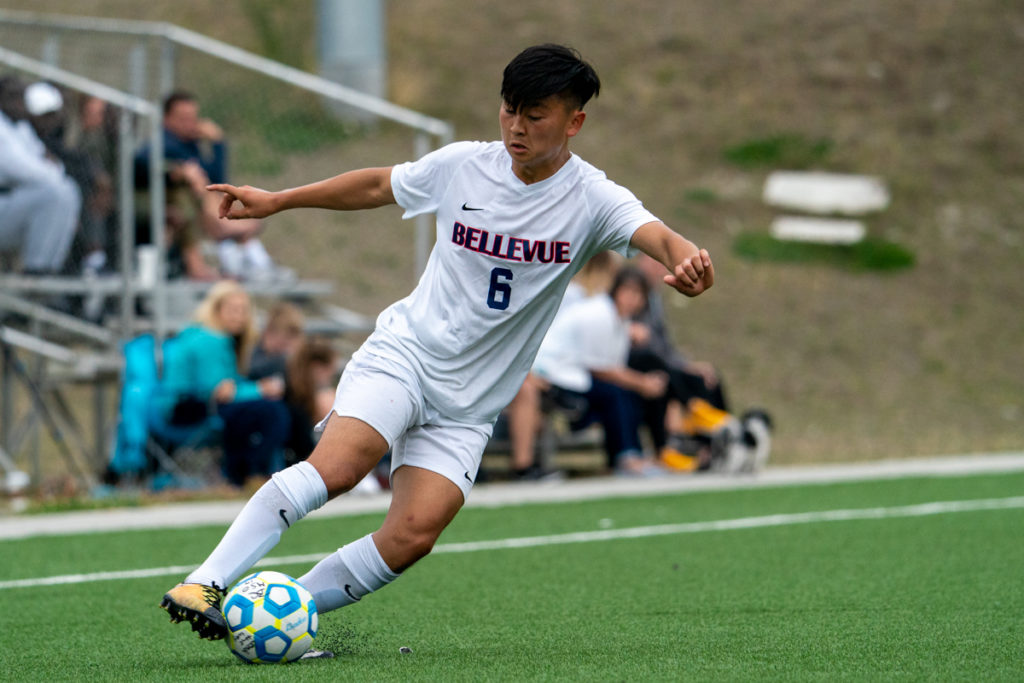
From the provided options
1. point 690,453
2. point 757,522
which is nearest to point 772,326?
point 690,453

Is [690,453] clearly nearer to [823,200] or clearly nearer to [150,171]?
[150,171]

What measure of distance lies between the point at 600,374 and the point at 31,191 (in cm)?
440

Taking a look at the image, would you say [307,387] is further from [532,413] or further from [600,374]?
[600,374]

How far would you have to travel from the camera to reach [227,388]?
984 cm

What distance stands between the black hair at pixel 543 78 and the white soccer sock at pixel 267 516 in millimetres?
1347

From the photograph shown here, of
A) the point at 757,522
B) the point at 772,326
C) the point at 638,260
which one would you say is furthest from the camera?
the point at 772,326

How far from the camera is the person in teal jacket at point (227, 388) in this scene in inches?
388

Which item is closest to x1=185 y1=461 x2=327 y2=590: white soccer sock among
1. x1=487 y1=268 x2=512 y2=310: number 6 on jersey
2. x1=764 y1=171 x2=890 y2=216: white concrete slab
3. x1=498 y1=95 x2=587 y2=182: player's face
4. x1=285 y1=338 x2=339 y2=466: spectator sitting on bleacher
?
x1=487 y1=268 x2=512 y2=310: number 6 on jersey

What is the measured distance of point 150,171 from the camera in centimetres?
1046

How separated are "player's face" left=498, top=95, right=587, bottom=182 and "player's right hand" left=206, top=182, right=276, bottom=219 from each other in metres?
0.82

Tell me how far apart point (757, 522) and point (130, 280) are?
4626mm

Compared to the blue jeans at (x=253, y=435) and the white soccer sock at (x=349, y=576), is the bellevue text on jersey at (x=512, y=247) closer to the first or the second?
the white soccer sock at (x=349, y=576)

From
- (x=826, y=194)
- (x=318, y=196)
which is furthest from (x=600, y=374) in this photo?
(x=826, y=194)

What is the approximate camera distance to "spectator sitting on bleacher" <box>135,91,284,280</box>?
35.3 feet
